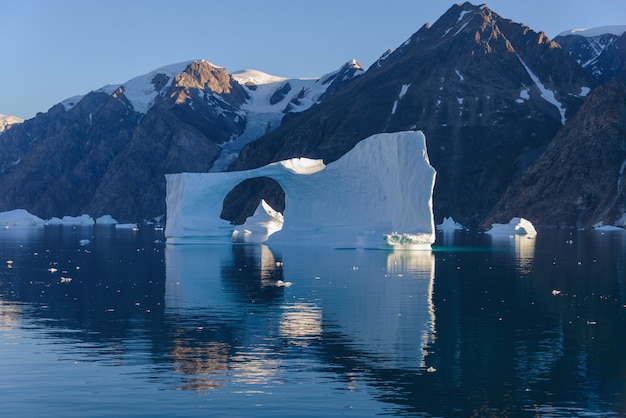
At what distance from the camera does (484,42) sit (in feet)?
630

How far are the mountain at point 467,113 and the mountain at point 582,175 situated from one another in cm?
1366

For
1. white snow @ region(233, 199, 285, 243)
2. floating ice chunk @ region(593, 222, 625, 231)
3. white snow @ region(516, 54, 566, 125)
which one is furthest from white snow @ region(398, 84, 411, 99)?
white snow @ region(233, 199, 285, 243)

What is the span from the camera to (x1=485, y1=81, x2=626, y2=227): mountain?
138625mm

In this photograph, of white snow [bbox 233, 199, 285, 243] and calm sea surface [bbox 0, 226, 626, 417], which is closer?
calm sea surface [bbox 0, 226, 626, 417]

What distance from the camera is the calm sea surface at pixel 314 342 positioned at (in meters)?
20.8

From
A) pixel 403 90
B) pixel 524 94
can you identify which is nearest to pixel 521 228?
pixel 524 94

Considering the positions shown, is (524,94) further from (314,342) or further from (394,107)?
(314,342)

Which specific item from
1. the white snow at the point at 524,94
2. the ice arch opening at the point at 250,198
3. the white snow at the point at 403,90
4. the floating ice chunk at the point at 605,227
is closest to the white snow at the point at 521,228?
the floating ice chunk at the point at 605,227

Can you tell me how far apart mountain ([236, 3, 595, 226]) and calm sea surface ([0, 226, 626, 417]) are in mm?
114759

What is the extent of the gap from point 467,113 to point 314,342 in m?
156

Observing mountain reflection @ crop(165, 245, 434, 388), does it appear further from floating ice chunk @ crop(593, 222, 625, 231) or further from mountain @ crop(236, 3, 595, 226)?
mountain @ crop(236, 3, 595, 226)

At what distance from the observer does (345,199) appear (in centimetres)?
7781

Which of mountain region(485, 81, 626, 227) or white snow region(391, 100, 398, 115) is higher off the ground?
white snow region(391, 100, 398, 115)

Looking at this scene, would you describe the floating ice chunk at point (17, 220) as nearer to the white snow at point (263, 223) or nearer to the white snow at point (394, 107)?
the white snow at point (263, 223)
